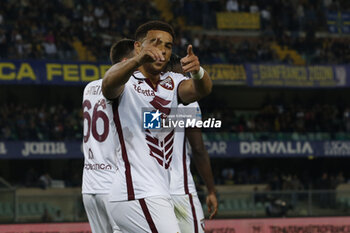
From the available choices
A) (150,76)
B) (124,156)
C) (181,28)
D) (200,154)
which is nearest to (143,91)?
(150,76)

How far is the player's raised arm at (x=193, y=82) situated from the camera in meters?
4.28

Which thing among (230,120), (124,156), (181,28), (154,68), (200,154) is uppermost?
(154,68)

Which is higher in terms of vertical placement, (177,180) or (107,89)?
(107,89)

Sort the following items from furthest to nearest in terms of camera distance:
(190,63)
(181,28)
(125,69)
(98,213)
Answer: (181,28) → (98,213) → (190,63) → (125,69)

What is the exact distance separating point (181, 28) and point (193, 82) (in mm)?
25065

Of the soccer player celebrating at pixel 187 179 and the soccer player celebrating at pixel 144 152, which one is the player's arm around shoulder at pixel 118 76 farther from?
the soccer player celebrating at pixel 187 179

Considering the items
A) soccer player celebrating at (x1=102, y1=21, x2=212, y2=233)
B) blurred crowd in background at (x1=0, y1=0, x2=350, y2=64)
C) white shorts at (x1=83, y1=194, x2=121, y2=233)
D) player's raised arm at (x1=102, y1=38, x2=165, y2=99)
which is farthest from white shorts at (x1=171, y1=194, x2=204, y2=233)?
blurred crowd in background at (x1=0, y1=0, x2=350, y2=64)

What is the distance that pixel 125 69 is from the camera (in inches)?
163

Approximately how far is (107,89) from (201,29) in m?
25.9

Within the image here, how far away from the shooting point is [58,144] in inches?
968

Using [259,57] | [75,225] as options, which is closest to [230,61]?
[259,57]

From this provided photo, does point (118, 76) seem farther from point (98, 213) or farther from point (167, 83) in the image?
point (98, 213)

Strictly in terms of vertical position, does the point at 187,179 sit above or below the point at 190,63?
below

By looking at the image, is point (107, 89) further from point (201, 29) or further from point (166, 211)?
point (201, 29)
